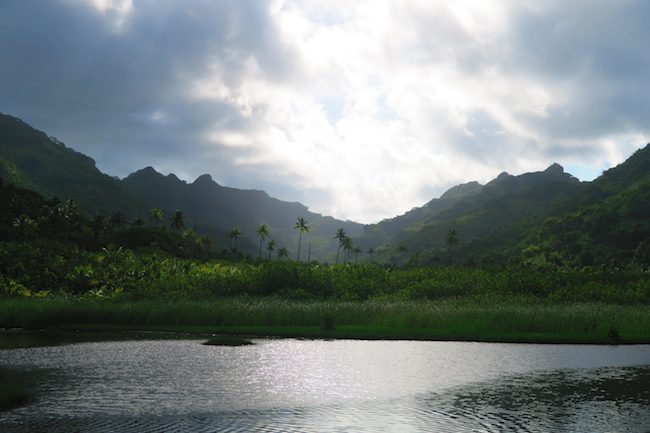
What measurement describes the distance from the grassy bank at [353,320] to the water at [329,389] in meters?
11.3

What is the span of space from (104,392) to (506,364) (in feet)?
112

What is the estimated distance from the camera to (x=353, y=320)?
85125mm

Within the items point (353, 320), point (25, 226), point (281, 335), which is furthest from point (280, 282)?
point (25, 226)

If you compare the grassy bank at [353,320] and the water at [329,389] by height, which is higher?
the grassy bank at [353,320]

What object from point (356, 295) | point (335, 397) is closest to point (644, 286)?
point (356, 295)

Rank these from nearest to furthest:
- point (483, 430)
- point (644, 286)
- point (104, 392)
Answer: point (483, 430) < point (104, 392) < point (644, 286)

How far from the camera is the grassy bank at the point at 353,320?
72.2 metres

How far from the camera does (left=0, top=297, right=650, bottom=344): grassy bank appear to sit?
Answer: 72.2m

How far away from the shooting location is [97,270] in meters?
145

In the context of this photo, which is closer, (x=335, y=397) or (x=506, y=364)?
(x=335, y=397)

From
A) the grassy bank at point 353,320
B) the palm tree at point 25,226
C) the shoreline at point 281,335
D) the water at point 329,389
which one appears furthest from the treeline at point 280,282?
the water at point 329,389

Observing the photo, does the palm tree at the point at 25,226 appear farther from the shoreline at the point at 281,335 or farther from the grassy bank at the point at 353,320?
the shoreline at the point at 281,335

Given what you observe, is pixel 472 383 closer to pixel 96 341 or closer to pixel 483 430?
pixel 483 430

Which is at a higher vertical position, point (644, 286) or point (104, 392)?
point (644, 286)
